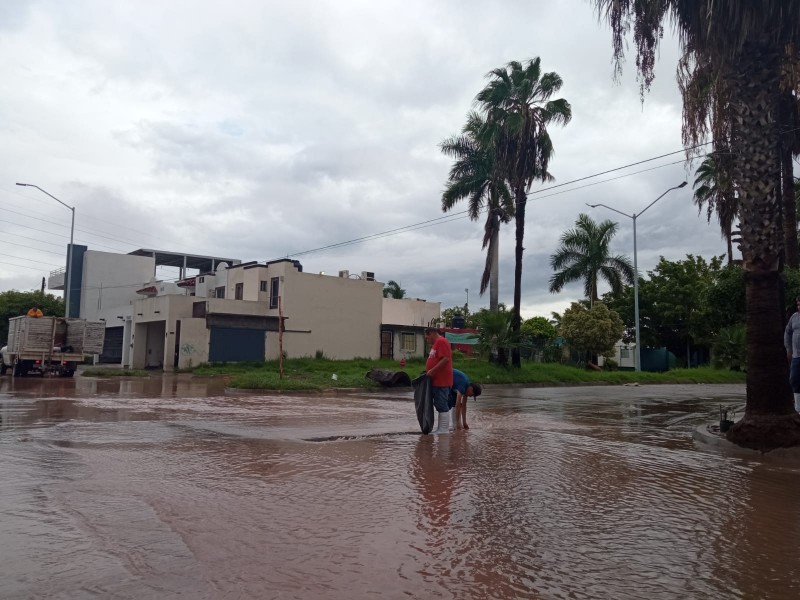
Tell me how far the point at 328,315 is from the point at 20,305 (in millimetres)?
28591

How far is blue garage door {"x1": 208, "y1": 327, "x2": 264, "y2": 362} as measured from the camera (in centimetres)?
3956

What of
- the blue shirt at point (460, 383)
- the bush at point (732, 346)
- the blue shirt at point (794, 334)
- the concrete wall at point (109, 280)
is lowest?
the blue shirt at point (460, 383)

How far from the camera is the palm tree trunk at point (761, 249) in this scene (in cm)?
860

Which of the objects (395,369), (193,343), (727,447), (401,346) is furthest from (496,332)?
(727,447)

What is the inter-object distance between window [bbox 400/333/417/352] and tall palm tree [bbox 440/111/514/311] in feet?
53.1

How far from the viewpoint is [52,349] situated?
30.0m

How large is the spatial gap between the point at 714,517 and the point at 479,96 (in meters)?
27.3

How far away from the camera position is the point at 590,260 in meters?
45.6

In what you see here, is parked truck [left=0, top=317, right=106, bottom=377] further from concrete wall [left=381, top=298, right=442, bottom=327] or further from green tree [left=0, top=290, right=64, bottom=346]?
green tree [left=0, top=290, right=64, bottom=346]

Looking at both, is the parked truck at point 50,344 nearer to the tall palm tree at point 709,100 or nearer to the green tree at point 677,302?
the tall palm tree at point 709,100

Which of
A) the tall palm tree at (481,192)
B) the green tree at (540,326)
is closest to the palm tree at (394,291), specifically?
the green tree at (540,326)

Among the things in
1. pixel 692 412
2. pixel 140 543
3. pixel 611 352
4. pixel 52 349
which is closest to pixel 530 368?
pixel 611 352

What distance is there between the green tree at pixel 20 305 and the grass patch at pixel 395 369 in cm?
2483

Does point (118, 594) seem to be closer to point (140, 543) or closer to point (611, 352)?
point (140, 543)
